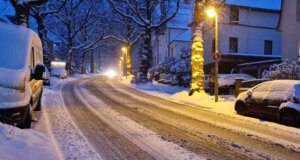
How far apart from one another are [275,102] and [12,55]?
8579mm

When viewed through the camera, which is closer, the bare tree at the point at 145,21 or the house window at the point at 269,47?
the bare tree at the point at 145,21

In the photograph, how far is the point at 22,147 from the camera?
4.50m

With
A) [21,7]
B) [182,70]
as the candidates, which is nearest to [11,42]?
[21,7]

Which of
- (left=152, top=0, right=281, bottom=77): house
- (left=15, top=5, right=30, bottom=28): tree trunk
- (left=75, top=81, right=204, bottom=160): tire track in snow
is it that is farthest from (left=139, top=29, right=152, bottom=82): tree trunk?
(left=75, top=81, right=204, bottom=160): tire track in snow

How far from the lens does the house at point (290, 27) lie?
2105 cm

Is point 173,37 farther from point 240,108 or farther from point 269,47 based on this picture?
point 240,108

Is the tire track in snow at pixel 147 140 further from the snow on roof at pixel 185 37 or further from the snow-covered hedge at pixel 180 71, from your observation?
the snow on roof at pixel 185 37

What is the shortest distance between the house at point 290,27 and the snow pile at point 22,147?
20735 mm

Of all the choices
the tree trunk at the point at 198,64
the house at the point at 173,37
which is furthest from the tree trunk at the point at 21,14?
the house at the point at 173,37

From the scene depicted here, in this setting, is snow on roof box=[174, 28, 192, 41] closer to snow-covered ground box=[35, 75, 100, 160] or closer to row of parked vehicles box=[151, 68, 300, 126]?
row of parked vehicles box=[151, 68, 300, 126]

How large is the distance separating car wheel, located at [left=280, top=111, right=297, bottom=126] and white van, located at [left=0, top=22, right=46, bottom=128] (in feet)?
25.5

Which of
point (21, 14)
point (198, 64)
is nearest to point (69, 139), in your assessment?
point (21, 14)

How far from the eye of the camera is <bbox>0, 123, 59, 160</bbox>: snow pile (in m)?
4.05

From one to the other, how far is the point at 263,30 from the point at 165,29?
22.5m
